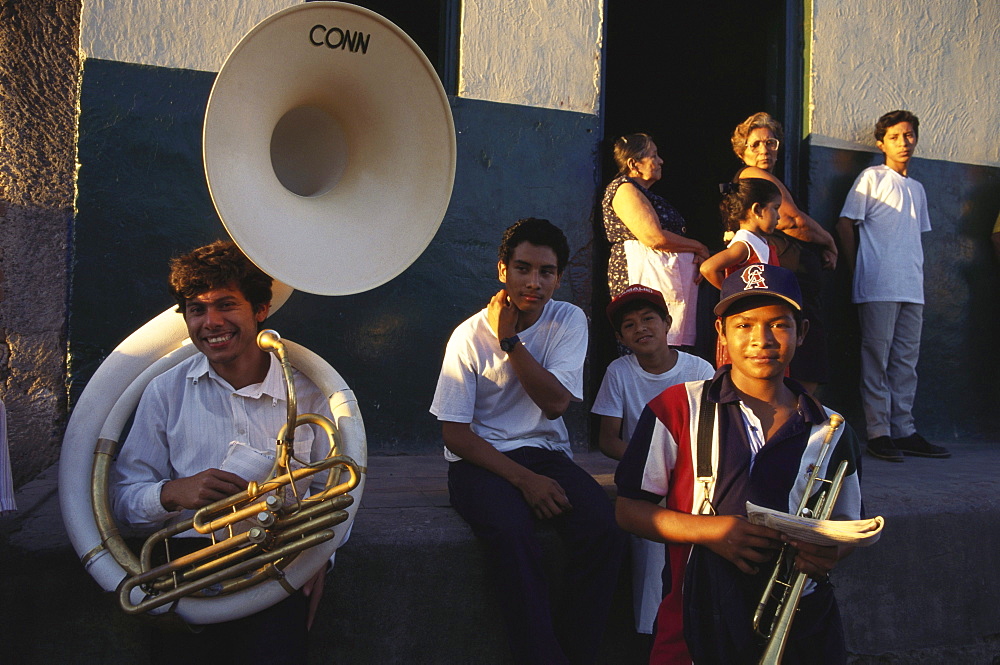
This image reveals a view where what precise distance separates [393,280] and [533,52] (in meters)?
1.38

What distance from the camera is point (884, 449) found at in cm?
440

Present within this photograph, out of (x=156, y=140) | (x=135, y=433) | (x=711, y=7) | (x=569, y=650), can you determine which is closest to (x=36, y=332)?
(x=156, y=140)

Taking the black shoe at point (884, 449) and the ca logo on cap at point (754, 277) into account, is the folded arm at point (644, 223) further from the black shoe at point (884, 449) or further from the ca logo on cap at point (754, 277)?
the ca logo on cap at point (754, 277)

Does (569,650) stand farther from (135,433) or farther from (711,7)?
(711,7)

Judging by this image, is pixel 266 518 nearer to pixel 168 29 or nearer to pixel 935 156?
pixel 168 29

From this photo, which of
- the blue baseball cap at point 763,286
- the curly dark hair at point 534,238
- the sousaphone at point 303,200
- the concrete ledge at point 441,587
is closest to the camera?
the sousaphone at point 303,200

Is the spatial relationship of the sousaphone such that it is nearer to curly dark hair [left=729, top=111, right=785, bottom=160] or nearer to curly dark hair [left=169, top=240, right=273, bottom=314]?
curly dark hair [left=169, top=240, right=273, bottom=314]

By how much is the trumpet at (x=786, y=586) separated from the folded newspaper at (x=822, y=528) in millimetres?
113

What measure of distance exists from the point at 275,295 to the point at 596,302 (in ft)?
10.2

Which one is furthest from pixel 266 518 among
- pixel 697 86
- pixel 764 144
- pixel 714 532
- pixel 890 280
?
pixel 697 86

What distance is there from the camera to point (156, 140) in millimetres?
A: 3746

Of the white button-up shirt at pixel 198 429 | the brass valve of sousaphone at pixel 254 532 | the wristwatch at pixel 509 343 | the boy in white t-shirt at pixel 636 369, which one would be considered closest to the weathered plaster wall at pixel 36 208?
the white button-up shirt at pixel 198 429

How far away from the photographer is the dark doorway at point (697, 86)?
4914 millimetres

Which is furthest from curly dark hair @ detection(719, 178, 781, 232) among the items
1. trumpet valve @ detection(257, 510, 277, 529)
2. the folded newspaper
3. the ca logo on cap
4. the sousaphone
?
trumpet valve @ detection(257, 510, 277, 529)
